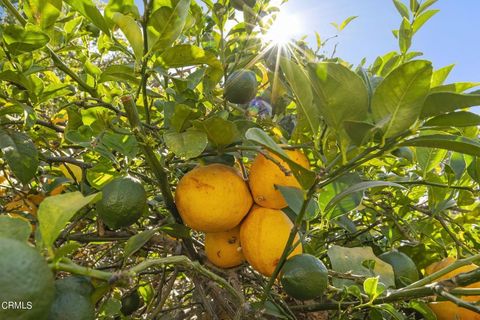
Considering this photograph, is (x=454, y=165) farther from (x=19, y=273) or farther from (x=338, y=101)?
(x=19, y=273)

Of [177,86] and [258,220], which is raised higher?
[177,86]

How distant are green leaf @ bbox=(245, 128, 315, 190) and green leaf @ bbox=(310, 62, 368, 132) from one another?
10cm

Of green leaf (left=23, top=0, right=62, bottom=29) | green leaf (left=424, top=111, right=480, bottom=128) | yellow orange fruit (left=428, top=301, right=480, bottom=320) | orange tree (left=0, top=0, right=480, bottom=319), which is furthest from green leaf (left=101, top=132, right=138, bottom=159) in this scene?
yellow orange fruit (left=428, top=301, right=480, bottom=320)

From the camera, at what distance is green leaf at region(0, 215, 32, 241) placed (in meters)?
0.54

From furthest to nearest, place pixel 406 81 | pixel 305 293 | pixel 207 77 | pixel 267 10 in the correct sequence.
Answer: pixel 267 10 < pixel 207 77 < pixel 305 293 < pixel 406 81

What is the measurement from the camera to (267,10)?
1.44 m

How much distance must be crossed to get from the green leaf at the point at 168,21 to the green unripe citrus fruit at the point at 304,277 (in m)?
0.57

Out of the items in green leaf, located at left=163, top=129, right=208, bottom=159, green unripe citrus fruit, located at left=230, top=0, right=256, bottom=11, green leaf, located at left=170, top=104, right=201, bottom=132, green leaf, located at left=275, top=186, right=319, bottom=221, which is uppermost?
green unripe citrus fruit, located at left=230, top=0, right=256, bottom=11

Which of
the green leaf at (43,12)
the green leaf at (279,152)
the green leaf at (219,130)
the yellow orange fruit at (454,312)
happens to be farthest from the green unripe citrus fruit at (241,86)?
the yellow orange fruit at (454,312)

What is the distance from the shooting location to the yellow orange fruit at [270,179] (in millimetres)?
965

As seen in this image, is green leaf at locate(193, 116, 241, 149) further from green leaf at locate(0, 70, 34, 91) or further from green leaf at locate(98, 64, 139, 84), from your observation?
green leaf at locate(0, 70, 34, 91)

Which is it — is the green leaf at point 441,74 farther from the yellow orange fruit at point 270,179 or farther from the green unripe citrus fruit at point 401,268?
the green unripe citrus fruit at point 401,268

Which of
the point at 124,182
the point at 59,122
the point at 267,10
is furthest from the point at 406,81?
the point at 59,122

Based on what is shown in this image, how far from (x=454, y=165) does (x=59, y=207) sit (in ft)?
3.59
